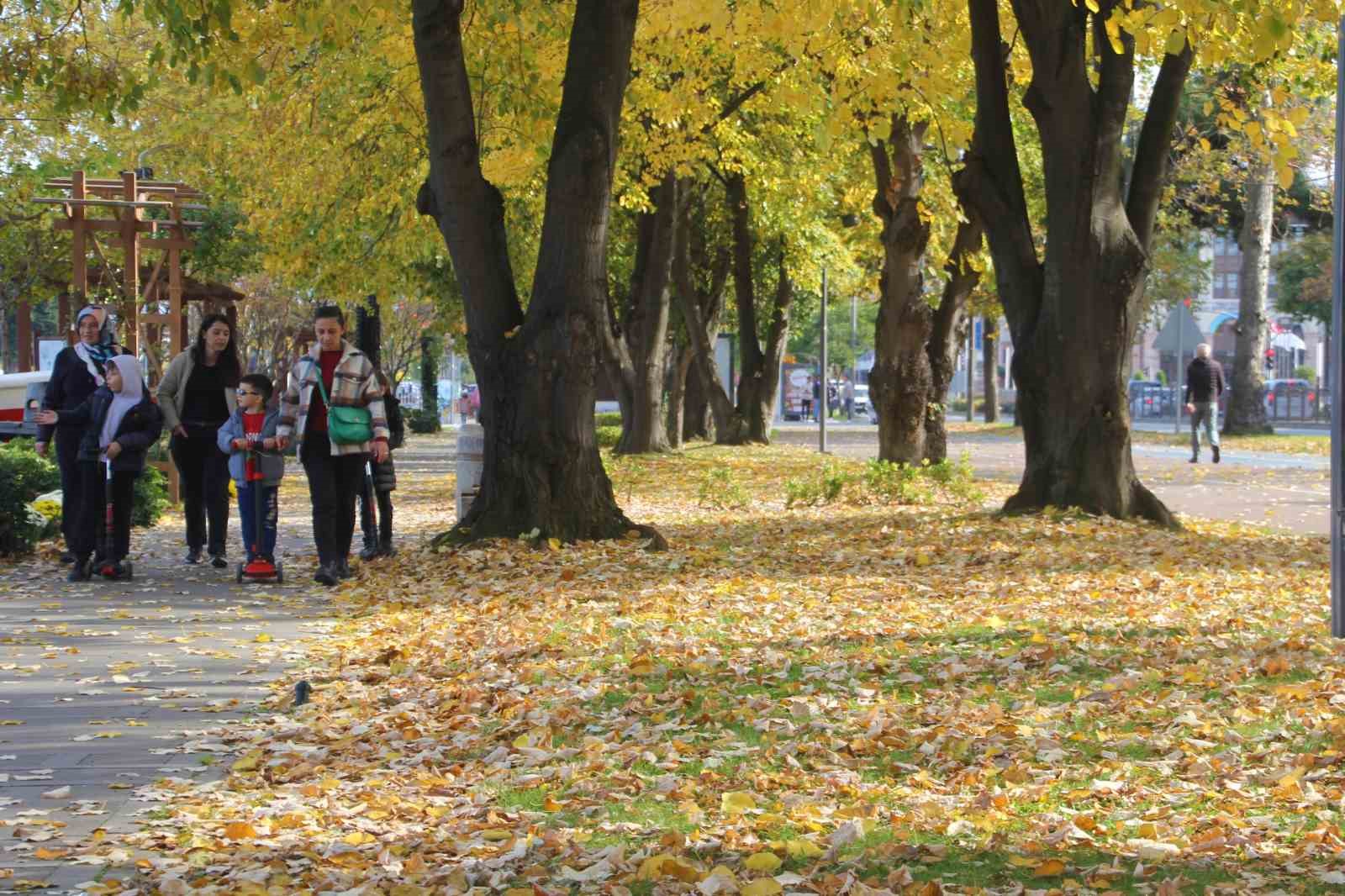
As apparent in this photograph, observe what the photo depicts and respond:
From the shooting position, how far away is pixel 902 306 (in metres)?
23.9

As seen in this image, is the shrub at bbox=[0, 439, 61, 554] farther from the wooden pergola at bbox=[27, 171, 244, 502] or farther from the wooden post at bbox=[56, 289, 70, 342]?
the wooden post at bbox=[56, 289, 70, 342]

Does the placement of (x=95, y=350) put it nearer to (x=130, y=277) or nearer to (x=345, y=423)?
(x=345, y=423)

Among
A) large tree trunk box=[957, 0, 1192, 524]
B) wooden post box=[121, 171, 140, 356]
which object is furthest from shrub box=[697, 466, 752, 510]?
wooden post box=[121, 171, 140, 356]

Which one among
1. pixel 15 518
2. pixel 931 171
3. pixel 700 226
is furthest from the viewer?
pixel 700 226

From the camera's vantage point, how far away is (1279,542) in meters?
16.0

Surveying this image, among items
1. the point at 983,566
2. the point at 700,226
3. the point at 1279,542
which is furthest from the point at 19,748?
the point at 700,226

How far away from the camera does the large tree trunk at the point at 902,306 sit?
2380cm

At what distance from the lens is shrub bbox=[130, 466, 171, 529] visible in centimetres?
1816

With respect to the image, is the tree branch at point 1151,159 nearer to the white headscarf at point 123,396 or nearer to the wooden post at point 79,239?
the white headscarf at point 123,396

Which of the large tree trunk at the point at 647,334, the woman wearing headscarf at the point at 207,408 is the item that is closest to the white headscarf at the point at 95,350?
the woman wearing headscarf at the point at 207,408

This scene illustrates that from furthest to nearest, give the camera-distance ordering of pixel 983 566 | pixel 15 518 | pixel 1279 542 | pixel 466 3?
1. pixel 466 3
2. pixel 1279 542
3. pixel 15 518
4. pixel 983 566

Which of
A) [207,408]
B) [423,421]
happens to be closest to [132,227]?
[207,408]

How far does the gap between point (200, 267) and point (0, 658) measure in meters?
25.0

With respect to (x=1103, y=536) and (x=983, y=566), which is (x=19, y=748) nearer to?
(x=983, y=566)
